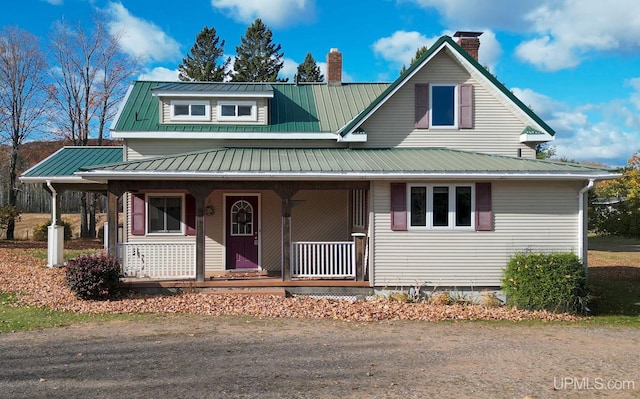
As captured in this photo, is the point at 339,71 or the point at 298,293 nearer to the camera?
the point at 298,293

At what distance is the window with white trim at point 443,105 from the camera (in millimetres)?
14789

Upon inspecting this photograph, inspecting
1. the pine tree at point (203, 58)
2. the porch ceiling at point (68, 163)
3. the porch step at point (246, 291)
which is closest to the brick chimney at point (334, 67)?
the porch ceiling at point (68, 163)

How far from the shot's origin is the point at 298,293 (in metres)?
12.9

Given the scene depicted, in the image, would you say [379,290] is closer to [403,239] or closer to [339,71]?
[403,239]

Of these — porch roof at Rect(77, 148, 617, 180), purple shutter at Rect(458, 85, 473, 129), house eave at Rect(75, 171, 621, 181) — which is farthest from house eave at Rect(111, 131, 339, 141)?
purple shutter at Rect(458, 85, 473, 129)

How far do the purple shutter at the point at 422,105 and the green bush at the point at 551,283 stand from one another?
490cm

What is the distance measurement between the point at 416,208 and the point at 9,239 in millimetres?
25464

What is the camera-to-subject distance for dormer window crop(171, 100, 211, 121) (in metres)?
15.7

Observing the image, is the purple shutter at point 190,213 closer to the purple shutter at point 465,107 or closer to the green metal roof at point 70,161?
the green metal roof at point 70,161

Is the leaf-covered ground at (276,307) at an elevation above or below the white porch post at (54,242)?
below

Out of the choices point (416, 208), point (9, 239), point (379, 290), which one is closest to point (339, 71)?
point (416, 208)

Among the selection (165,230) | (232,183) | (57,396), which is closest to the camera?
(57,396)

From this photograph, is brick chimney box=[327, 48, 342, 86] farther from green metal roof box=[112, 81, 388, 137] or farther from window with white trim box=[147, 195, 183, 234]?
window with white trim box=[147, 195, 183, 234]

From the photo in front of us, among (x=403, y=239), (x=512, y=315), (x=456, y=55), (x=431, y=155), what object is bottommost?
(x=512, y=315)
